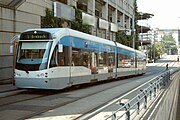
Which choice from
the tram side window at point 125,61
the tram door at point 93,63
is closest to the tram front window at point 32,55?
the tram door at point 93,63

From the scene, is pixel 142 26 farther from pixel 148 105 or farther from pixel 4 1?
pixel 148 105

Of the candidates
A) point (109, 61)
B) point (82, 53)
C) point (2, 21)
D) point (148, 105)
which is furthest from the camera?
point (109, 61)

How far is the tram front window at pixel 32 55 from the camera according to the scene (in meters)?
16.0

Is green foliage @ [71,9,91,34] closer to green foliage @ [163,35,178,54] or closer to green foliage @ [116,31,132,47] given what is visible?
green foliage @ [116,31,132,47]

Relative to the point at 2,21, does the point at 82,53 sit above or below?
below

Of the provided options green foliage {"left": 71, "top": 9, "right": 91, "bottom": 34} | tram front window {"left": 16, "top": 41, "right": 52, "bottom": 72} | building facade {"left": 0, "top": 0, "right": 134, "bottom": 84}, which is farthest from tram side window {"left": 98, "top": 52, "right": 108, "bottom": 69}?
green foliage {"left": 71, "top": 9, "right": 91, "bottom": 34}

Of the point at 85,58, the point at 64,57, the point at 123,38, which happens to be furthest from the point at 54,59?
the point at 123,38

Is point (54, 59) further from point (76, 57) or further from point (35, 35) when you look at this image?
point (76, 57)

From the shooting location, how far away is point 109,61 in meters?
27.0

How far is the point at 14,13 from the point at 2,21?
1.53 metres

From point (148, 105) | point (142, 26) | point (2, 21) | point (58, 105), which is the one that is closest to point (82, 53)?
point (2, 21)

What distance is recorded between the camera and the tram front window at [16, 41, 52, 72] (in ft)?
52.5

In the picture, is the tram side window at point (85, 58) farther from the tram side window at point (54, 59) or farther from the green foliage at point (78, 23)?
the green foliage at point (78, 23)

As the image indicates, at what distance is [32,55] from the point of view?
16.3m
